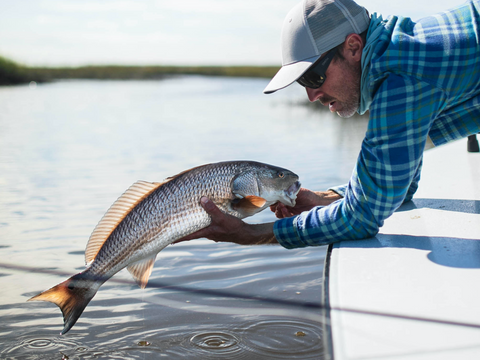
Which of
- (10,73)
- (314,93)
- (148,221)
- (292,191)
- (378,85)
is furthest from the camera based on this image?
(10,73)

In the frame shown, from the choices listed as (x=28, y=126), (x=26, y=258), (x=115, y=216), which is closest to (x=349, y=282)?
(x=115, y=216)

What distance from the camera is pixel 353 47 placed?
2.50 m

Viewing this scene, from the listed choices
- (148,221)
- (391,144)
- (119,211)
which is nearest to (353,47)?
(391,144)

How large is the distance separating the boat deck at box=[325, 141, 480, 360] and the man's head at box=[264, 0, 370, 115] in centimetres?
89

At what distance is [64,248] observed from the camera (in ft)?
17.1

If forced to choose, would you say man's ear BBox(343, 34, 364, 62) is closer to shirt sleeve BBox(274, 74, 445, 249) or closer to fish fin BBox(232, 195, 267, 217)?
shirt sleeve BBox(274, 74, 445, 249)

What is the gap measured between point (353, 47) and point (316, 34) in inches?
8.0

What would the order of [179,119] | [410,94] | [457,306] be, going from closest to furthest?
[457,306]
[410,94]
[179,119]

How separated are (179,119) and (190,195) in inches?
618

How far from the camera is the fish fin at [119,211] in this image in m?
3.03

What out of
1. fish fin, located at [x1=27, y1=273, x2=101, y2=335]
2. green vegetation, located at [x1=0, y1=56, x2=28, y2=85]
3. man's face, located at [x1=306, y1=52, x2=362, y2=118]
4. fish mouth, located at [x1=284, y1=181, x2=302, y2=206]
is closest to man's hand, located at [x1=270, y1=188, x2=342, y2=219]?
fish mouth, located at [x1=284, y1=181, x2=302, y2=206]

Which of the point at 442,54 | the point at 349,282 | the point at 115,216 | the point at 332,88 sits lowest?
the point at 115,216

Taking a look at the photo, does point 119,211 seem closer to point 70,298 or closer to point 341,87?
point 70,298

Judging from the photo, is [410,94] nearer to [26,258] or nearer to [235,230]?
[235,230]
